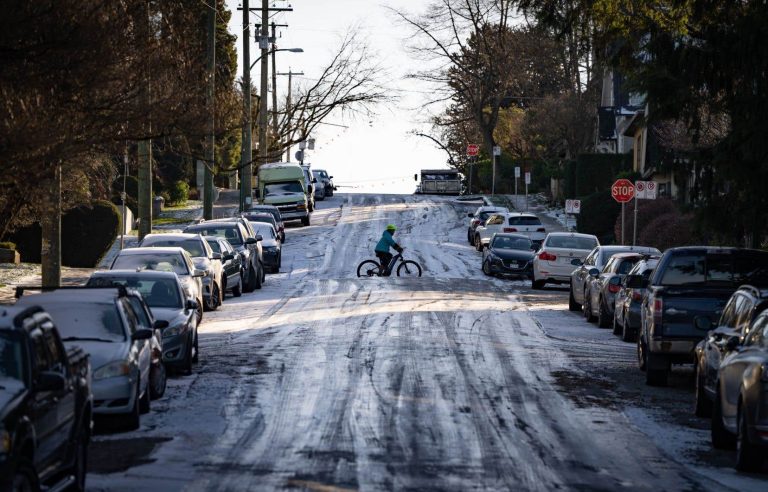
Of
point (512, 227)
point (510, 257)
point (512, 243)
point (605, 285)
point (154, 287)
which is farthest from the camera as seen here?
point (512, 227)

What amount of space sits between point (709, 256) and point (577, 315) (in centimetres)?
1153

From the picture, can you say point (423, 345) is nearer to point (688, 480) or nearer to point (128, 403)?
point (128, 403)

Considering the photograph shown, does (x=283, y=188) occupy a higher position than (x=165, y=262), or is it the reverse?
(x=283, y=188)

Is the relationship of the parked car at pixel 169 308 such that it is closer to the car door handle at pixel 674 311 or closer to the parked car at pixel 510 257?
the car door handle at pixel 674 311

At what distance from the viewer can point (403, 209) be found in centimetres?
7494

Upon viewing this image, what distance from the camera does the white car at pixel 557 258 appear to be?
38562 mm

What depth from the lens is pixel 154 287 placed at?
20844 millimetres

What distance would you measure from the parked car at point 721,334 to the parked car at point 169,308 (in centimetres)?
687

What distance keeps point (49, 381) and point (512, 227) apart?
41.9 metres

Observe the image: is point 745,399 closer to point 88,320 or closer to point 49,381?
point 49,381

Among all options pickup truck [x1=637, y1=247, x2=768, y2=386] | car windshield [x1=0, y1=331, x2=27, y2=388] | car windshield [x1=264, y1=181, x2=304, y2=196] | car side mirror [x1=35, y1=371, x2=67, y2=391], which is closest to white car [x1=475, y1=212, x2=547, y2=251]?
car windshield [x1=264, y1=181, x2=304, y2=196]

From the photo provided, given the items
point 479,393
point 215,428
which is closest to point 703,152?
point 479,393

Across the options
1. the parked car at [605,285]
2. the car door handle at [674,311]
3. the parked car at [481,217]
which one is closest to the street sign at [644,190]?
the parked car at [605,285]

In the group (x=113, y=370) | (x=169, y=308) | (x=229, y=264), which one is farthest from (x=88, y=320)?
(x=229, y=264)
